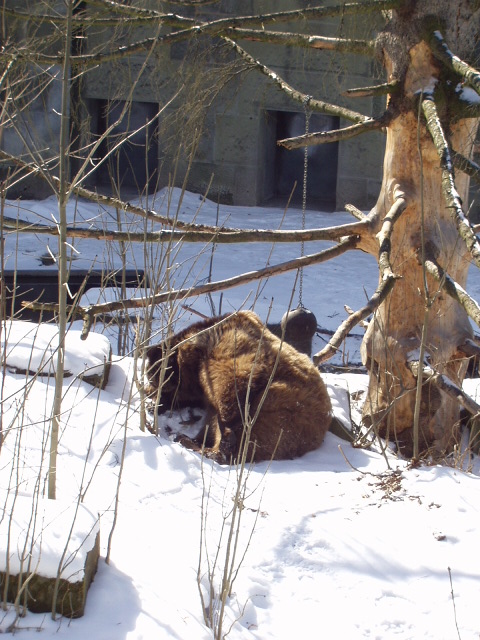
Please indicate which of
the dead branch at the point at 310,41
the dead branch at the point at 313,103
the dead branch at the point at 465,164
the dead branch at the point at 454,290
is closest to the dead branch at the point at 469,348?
the dead branch at the point at 454,290

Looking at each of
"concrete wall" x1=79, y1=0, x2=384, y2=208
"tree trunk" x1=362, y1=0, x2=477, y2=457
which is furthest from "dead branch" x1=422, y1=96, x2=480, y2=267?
"concrete wall" x1=79, y1=0, x2=384, y2=208

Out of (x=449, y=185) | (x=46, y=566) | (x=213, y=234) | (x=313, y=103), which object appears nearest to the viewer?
(x=46, y=566)

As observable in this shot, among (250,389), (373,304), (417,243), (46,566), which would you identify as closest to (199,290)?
(250,389)

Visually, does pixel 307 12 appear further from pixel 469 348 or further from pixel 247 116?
pixel 247 116

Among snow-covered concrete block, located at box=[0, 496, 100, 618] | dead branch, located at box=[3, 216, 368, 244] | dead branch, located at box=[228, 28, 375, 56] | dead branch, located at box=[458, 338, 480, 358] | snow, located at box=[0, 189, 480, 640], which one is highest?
dead branch, located at box=[228, 28, 375, 56]

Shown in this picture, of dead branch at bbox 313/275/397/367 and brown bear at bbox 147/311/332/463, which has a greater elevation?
dead branch at bbox 313/275/397/367

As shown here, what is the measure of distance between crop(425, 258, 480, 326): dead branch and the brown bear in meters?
1.04

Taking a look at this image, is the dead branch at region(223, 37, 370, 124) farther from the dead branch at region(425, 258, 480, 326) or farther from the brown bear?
the brown bear

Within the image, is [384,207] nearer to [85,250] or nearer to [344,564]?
[344,564]

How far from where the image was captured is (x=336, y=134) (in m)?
4.87

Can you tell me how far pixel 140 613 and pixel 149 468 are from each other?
142cm

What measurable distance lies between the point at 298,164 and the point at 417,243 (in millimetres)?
14546

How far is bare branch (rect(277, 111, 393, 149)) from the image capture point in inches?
179

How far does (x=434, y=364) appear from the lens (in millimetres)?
5375
